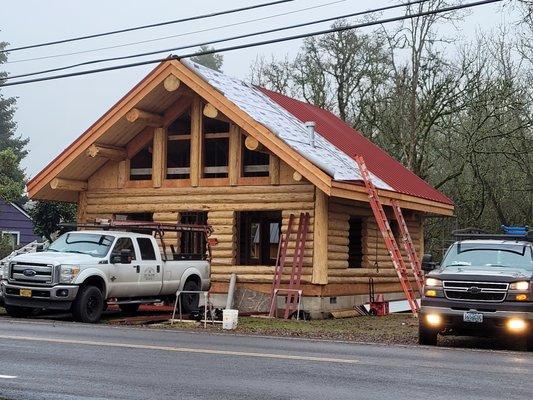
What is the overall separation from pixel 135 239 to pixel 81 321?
259cm

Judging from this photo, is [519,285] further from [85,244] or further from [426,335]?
[85,244]

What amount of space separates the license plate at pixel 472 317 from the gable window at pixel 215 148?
11.3 metres

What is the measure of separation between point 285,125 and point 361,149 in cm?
537

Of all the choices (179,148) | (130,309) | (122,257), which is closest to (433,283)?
(122,257)

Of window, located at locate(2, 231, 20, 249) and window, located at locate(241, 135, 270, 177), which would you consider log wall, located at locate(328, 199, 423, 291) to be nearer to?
window, located at locate(241, 135, 270, 177)

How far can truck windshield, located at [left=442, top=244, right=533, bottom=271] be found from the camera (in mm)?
16844

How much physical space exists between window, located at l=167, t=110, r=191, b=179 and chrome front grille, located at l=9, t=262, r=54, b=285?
748cm

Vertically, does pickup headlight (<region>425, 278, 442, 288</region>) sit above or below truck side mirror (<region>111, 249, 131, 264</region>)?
below

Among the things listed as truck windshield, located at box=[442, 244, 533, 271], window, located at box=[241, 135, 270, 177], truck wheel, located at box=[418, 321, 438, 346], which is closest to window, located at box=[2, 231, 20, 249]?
window, located at box=[241, 135, 270, 177]

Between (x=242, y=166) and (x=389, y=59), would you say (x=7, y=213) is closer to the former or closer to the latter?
(x=389, y=59)

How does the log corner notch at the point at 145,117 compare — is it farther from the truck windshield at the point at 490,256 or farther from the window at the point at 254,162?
the truck windshield at the point at 490,256

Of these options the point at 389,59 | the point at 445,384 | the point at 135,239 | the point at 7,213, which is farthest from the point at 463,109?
the point at 445,384

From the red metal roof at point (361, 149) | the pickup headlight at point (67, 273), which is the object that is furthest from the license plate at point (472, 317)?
the red metal roof at point (361, 149)

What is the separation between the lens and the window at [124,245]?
20.5m
